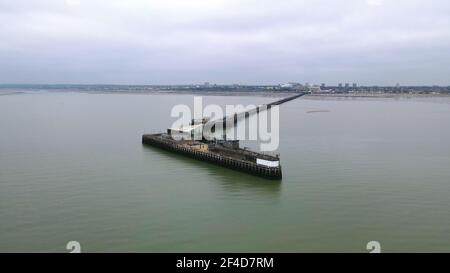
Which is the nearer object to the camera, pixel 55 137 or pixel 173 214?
pixel 173 214

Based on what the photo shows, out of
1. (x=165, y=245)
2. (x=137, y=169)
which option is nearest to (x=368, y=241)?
(x=165, y=245)

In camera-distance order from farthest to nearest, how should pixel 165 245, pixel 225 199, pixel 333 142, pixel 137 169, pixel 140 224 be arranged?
pixel 333 142 → pixel 137 169 → pixel 225 199 → pixel 140 224 → pixel 165 245

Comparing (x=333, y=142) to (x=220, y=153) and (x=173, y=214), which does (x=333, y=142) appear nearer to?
(x=220, y=153)

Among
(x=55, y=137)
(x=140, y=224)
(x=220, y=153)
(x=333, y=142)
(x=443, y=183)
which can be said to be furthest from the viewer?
(x=55, y=137)

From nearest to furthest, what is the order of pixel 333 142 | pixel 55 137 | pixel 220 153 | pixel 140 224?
pixel 140 224 → pixel 220 153 → pixel 333 142 → pixel 55 137
